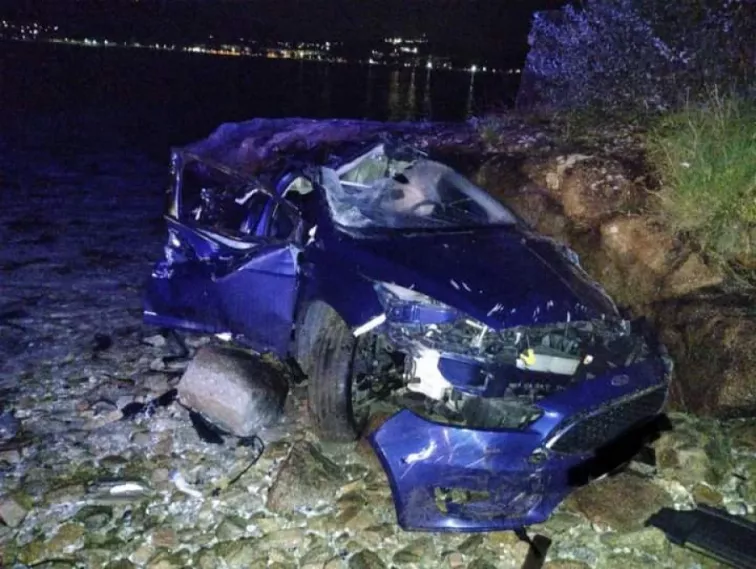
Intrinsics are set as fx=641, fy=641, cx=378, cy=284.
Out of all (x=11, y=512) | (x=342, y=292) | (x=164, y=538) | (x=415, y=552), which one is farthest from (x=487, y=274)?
(x=11, y=512)

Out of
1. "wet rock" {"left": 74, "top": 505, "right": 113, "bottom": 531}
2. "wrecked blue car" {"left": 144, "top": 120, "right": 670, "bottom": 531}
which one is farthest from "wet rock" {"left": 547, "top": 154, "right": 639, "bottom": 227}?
"wet rock" {"left": 74, "top": 505, "right": 113, "bottom": 531}

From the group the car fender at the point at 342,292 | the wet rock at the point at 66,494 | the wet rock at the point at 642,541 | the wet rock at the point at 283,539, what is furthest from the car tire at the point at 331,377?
the wet rock at the point at 642,541

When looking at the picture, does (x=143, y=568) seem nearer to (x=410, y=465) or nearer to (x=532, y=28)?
(x=410, y=465)

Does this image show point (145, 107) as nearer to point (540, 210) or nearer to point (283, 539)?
point (540, 210)

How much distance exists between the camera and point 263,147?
11.6 m

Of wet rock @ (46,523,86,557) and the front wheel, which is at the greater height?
the front wheel

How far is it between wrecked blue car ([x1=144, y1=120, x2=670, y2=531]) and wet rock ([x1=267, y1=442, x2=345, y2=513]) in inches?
8.6

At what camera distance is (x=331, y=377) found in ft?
11.1

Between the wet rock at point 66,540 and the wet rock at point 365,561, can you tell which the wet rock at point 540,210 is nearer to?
the wet rock at point 365,561

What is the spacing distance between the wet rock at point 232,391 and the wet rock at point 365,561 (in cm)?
108

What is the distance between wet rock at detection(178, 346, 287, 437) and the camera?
3654mm

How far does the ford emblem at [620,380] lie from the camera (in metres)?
2.95

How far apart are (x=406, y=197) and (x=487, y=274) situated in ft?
3.81

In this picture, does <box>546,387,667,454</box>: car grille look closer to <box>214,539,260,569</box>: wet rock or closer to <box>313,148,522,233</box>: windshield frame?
<box>214,539,260,569</box>: wet rock
